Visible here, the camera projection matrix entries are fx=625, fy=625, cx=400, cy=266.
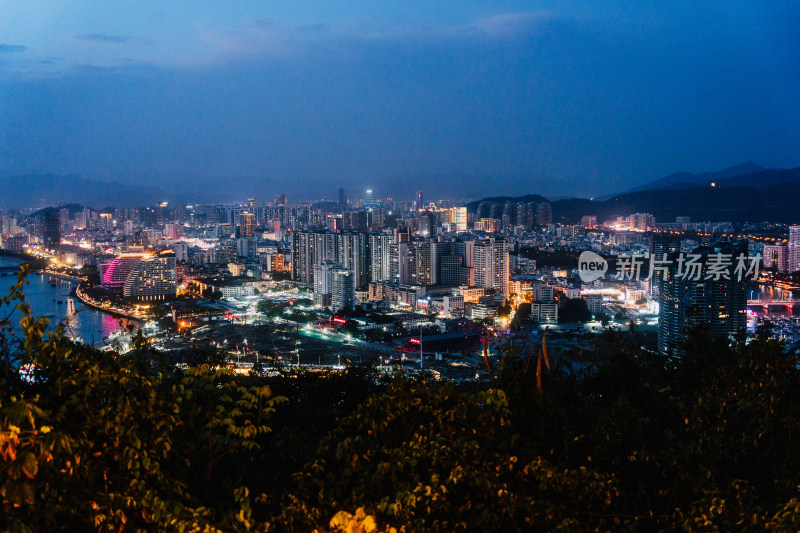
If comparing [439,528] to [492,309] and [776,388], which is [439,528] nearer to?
[776,388]

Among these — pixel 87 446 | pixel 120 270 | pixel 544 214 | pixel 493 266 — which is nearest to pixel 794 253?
pixel 493 266

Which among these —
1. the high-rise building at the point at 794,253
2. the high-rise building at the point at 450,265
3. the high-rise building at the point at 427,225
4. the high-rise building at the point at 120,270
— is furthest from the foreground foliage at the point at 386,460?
the high-rise building at the point at 427,225

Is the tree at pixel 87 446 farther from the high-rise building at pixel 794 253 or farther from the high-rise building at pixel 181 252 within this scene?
the high-rise building at pixel 181 252

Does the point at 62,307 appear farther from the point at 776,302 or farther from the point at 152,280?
the point at 776,302

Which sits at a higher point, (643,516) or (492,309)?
(643,516)

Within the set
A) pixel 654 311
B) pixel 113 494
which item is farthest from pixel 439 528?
pixel 654 311

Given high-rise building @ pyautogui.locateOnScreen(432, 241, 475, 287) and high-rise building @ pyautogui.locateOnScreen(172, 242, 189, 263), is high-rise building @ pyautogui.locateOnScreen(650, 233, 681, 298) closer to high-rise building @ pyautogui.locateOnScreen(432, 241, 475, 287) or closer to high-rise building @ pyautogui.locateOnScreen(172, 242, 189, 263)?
high-rise building @ pyautogui.locateOnScreen(432, 241, 475, 287)

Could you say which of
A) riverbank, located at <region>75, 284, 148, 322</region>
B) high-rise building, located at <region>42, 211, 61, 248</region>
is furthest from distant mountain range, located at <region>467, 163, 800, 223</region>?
high-rise building, located at <region>42, 211, 61, 248</region>
